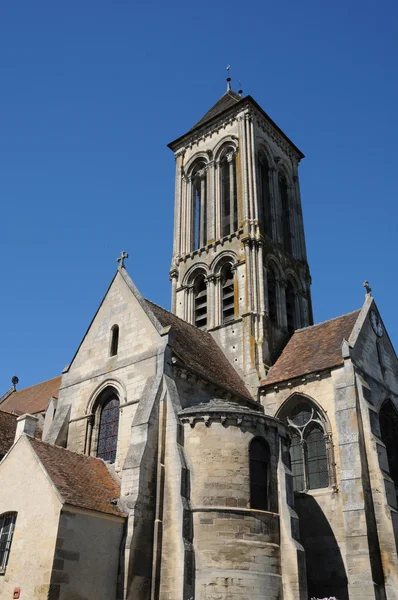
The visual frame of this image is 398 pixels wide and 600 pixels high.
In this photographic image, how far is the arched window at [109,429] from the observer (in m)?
19.7

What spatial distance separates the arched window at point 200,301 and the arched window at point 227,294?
109 centimetres

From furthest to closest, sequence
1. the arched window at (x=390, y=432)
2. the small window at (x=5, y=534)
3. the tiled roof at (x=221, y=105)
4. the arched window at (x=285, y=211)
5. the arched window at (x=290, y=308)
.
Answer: the tiled roof at (x=221, y=105) → the arched window at (x=285, y=211) → the arched window at (x=290, y=308) → the arched window at (x=390, y=432) → the small window at (x=5, y=534)

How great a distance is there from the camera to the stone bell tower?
88.4 ft

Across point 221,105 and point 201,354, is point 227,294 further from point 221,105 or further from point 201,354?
point 221,105

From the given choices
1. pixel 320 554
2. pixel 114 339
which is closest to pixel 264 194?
pixel 114 339

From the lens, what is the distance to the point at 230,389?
861 inches

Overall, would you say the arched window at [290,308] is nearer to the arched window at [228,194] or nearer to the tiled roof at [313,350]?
the tiled roof at [313,350]

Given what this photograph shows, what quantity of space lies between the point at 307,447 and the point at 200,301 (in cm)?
1045

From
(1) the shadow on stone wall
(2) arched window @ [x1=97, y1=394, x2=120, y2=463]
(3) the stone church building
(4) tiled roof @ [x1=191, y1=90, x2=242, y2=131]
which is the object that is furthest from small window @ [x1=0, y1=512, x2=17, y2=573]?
(4) tiled roof @ [x1=191, y1=90, x2=242, y2=131]

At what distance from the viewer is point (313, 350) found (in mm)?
24516

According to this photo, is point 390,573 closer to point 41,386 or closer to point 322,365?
point 322,365

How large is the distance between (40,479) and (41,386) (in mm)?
19810

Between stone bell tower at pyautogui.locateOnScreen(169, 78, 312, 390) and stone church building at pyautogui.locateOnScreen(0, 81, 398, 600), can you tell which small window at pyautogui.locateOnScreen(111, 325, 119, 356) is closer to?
stone church building at pyautogui.locateOnScreen(0, 81, 398, 600)

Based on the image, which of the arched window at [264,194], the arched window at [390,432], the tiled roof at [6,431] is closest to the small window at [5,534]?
the tiled roof at [6,431]
